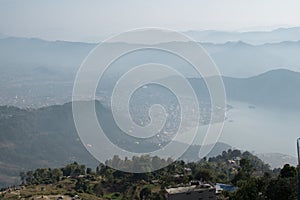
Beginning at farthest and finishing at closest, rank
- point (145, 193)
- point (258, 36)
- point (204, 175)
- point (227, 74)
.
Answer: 1. point (258, 36)
2. point (227, 74)
3. point (204, 175)
4. point (145, 193)

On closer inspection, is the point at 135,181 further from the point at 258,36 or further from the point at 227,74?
the point at 258,36

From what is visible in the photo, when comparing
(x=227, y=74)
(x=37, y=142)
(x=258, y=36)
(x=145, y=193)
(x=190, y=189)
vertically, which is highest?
(x=258, y=36)

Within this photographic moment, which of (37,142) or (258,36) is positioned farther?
(258,36)

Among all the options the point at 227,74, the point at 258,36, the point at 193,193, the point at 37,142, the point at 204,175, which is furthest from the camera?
the point at 258,36

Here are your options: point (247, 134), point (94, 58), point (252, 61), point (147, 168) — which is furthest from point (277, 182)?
point (252, 61)

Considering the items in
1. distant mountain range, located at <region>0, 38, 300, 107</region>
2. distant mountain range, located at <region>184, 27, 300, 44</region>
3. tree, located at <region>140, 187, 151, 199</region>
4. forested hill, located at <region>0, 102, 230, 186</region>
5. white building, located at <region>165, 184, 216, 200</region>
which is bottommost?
tree, located at <region>140, 187, 151, 199</region>

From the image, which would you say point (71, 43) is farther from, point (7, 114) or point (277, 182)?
point (277, 182)

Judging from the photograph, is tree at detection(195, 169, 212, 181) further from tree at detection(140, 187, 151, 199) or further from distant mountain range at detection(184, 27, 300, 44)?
distant mountain range at detection(184, 27, 300, 44)

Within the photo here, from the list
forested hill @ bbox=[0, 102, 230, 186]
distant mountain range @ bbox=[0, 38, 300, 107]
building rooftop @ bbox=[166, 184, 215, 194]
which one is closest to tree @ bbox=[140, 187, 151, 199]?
building rooftop @ bbox=[166, 184, 215, 194]

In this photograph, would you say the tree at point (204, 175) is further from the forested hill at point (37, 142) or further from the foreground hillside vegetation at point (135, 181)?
the forested hill at point (37, 142)

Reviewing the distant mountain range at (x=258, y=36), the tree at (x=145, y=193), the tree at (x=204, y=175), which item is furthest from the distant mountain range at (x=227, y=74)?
the tree at (x=145, y=193)

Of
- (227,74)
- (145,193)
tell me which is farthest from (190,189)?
(227,74)
